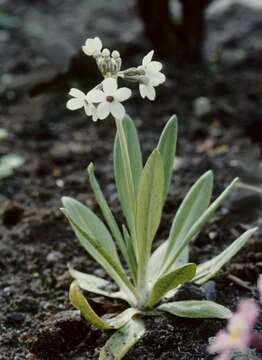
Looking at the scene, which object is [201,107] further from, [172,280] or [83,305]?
[83,305]

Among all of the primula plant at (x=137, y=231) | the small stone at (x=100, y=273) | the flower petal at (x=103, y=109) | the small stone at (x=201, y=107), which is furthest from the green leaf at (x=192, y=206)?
the small stone at (x=201, y=107)

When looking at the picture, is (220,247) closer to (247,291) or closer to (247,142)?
(247,291)

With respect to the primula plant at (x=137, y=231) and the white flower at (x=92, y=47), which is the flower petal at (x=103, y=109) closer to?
the primula plant at (x=137, y=231)

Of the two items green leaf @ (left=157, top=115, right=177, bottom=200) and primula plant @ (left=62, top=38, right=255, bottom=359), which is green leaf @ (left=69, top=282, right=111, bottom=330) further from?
green leaf @ (left=157, top=115, right=177, bottom=200)

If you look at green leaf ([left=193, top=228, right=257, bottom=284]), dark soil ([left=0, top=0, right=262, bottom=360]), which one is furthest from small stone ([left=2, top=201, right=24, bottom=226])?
green leaf ([left=193, top=228, right=257, bottom=284])

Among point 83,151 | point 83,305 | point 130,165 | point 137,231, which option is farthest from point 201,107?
point 83,305
